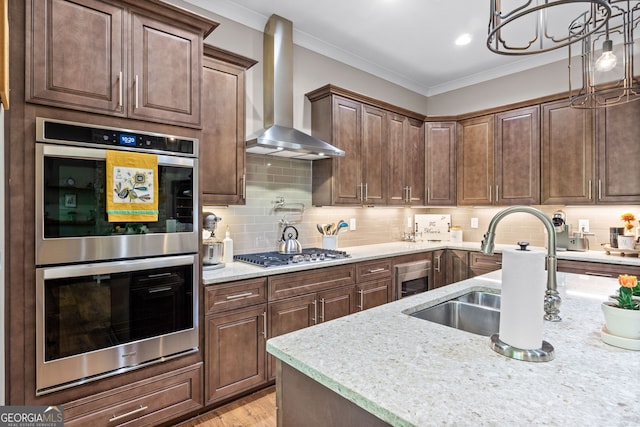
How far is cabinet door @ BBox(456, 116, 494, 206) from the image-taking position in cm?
401

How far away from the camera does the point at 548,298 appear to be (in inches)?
51.3

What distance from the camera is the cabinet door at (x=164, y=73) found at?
196 cm

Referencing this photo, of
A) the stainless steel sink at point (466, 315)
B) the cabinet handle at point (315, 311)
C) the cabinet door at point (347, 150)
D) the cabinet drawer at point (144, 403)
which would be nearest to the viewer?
the stainless steel sink at point (466, 315)

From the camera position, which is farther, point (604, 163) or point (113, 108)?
point (604, 163)

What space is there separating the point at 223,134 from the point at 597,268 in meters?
3.36

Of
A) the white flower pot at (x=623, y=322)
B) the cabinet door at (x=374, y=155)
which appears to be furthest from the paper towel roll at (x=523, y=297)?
the cabinet door at (x=374, y=155)

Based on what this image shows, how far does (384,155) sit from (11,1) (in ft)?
10.1

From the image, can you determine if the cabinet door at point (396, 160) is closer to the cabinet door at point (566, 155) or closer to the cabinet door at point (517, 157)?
the cabinet door at point (517, 157)

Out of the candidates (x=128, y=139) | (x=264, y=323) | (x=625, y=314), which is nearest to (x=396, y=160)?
(x=264, y=323)

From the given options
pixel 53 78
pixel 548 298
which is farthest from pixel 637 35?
pixel 53 78

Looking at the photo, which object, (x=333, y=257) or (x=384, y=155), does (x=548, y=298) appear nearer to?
(x=333, y=257)

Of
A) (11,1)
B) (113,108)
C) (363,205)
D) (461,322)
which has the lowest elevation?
(461,322)

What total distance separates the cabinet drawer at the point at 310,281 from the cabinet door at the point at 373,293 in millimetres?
162

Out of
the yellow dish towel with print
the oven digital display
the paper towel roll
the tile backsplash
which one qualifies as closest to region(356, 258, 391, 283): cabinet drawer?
the tile backsplash
